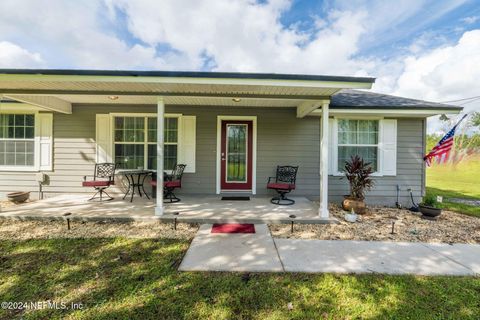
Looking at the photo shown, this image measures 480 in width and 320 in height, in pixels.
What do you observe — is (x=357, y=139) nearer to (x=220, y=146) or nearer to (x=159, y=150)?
(x=220, y=146)

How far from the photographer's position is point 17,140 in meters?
5.59

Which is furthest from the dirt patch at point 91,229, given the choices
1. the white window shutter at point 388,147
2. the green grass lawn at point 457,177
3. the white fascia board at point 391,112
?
the green grass lawn at point 457,177

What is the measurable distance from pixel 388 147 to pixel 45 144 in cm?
900

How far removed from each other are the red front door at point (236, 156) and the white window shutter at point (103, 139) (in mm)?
3003

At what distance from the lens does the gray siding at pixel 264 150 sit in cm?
568

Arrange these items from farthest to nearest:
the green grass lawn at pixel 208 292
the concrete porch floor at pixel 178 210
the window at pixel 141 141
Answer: the window at pixel 141 141 < the concrete porch floor at pixel 178 210 < the green grass lawn at pixel 208 292

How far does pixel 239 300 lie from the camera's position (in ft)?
6.57

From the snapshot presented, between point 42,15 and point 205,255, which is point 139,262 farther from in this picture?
point 42,15

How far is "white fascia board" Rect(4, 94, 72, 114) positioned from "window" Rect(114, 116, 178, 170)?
1142 millimetres

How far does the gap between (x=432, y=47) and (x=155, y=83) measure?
15.7 m

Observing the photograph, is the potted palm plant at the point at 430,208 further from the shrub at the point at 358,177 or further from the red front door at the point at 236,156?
the red front door at the point at 236,156

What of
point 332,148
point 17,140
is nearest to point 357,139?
point 332,148

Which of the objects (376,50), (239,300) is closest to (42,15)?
(239,300)

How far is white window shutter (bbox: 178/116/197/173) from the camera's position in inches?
225
